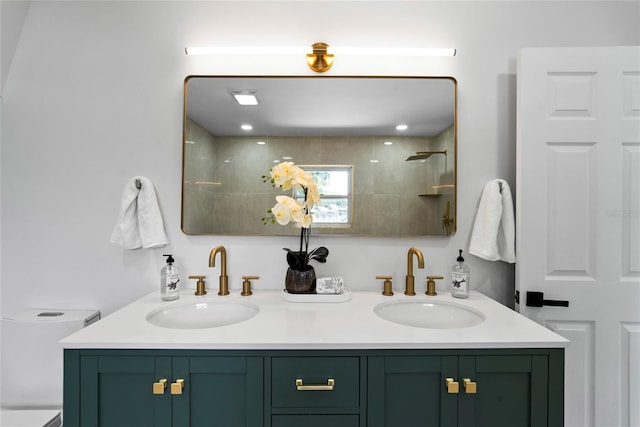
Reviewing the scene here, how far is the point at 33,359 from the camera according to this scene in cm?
143

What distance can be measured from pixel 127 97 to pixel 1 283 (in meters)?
1.12

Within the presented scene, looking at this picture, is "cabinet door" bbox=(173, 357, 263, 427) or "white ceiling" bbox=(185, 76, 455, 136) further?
"white ceiling" bbox=(185, 76, 455, 136)

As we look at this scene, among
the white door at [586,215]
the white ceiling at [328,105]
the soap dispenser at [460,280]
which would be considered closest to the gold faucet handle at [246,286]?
the white ceiling at [328,105]

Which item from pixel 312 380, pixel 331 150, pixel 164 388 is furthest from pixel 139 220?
pixel 312 380

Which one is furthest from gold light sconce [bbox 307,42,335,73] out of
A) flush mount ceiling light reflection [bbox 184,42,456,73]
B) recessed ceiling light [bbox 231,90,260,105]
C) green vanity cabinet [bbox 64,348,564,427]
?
green vanity cabinet [bbox 64,348,564,427]

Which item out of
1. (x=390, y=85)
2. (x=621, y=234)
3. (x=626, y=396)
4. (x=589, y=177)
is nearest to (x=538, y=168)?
(x=589, y=177)

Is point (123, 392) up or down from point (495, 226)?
down

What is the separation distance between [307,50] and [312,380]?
1.43 metres

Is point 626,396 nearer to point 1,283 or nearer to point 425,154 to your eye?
point 425,154

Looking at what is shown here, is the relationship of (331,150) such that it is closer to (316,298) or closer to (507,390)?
(316,298)

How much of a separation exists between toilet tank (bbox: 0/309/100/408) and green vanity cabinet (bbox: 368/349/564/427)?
1363mm

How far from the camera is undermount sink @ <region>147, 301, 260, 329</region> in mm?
1359

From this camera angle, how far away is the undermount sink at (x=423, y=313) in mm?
1388

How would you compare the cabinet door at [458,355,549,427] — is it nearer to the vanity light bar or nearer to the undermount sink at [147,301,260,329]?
the undermount sink at [147,301,260,329]
